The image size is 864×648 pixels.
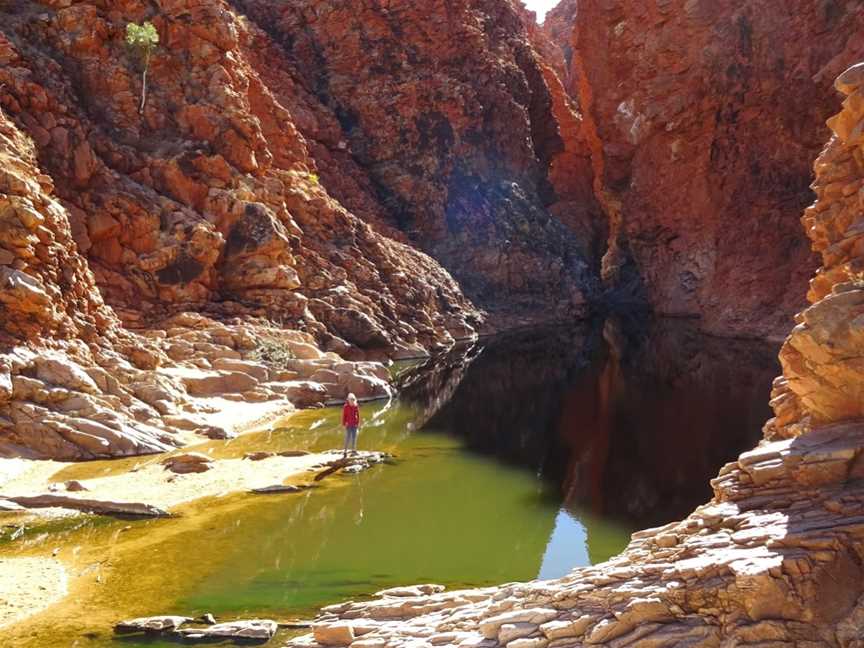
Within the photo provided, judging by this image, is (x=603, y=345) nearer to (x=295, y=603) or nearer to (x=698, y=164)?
(x=698, y=164)

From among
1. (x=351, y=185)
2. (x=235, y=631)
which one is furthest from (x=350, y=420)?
(x=351, y=185)

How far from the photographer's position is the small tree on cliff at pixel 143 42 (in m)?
39.7

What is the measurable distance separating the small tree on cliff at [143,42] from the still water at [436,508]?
1997 centimetres

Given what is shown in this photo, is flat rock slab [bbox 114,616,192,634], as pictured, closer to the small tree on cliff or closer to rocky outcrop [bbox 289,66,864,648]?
rocky outcrop [bbox 289,66,864,648]

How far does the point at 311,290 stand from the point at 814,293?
105 feet

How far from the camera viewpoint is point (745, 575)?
7.81 metres

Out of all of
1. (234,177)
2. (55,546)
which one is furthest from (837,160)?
(234,177)

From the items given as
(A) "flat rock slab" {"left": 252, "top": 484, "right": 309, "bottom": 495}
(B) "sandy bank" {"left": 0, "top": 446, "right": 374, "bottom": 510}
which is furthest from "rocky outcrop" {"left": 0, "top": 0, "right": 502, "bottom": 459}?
(A) "flat rock slab" {"left": 252, "top": 484, "right": 309, "bottom": 495}

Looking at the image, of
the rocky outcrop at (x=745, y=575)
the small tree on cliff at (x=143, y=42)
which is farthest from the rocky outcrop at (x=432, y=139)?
the rocky outcrop at (x=745, y=575)

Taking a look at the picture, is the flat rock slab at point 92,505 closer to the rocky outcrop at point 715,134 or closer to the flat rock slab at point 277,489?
the flat rock slab at point 277,489

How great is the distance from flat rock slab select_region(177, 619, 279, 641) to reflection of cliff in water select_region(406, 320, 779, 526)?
951 cm

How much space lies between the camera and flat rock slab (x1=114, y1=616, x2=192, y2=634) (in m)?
11.3

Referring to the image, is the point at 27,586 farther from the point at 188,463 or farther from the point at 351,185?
the point at 351,185

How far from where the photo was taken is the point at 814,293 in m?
14.3
